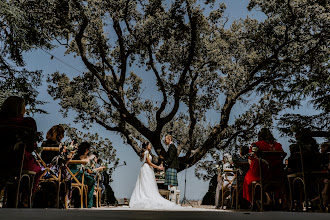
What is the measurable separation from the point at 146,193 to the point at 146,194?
0.09ft

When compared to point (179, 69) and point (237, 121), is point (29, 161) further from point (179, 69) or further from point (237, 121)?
point (237, 121)

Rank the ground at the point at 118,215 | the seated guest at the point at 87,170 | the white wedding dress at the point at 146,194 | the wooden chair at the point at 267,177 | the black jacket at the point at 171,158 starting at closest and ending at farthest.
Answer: the ground at the point at 118,215
the wooden chair at the point at 267,177
the seated guest at the point at 87,170
the white wedding dress at the point at 146,194
the black jacket at the point at 171,158

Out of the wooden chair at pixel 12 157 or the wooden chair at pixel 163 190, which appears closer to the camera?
the wooden chair at pixel 12 157

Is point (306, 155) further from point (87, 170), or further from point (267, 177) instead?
point (87, 170)

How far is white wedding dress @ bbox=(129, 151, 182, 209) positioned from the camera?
358 inches

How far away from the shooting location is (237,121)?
15727 millimetres

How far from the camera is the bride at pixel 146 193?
9102mm

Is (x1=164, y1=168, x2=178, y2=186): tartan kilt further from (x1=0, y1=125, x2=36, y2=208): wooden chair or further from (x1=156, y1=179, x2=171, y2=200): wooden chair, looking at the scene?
(x1=0, y1=125, x2=36, y2=208): wooden chair

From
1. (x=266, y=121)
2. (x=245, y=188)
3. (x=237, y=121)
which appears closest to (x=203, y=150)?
(x=237, y=121)

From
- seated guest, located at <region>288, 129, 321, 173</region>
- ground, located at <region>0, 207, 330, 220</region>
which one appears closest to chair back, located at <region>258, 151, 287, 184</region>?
seated guest, located at <region>288, 129, 321, 173</region>

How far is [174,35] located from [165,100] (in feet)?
8.80

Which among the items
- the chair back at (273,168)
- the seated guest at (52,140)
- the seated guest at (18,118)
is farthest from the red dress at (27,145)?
the chair back at (273,168)

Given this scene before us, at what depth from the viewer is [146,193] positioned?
9.55 meters

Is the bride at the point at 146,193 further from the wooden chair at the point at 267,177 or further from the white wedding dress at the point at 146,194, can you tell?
the wooden chair at the point at 267,177
